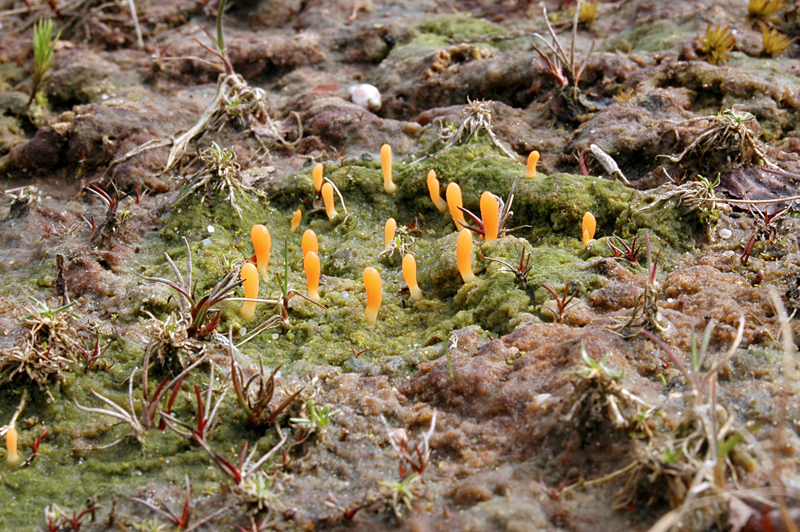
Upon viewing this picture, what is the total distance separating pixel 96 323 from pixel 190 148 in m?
2.26

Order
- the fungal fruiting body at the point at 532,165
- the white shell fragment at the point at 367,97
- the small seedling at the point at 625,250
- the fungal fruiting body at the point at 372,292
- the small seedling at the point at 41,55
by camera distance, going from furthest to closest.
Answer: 1. the small seedling at the point at 41,55
2. the white shell fragment at the point at 367,97
3. the fungal fruiting body at the point at 532,165
4. the small seedling at the point at 625,250
5. the fungal fruiting body at the point at 372,292

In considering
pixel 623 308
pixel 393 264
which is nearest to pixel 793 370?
pixel 623 308

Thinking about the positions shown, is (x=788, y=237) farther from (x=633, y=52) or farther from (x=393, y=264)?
(x=633, y=52)

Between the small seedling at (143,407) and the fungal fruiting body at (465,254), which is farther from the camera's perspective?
the fungal fruiting body at (465,254)

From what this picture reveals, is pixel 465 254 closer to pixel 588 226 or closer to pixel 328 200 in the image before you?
pixel 588 226

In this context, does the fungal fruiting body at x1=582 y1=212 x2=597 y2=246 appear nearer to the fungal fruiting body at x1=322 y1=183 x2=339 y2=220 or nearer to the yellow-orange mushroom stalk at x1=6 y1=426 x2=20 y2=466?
the fungal fruiting body at x1=322 y1=183 x2=339 y2=220

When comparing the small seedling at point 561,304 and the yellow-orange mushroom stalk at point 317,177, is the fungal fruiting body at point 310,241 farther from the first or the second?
the small seedling at point 561,304

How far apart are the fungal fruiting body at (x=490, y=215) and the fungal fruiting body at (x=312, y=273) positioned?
1.06 meters

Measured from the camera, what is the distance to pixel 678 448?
208 centimetres

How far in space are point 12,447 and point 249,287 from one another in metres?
1.34

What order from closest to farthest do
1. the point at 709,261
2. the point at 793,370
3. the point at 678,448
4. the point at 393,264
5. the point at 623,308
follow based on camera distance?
the point at 678,448 < the point at 793,370 < the point at 623,308 < the point at 709,261 < the point at 393,264

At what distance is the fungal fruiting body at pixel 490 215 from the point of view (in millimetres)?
3588

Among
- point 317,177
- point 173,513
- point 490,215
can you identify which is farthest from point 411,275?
point 173,513

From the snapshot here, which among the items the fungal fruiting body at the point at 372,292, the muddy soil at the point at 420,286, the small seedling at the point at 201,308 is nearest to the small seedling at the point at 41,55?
the muddy soil at the point at 420,286
